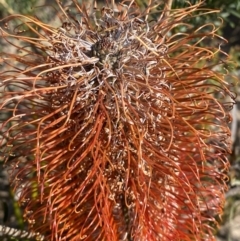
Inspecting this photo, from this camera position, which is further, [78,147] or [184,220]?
[184,220]

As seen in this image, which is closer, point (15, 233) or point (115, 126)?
point (115, 126)

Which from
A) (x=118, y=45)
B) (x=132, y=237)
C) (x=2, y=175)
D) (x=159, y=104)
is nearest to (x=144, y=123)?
(x=159, y=104)

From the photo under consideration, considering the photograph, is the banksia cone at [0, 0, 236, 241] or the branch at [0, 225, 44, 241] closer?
the banksia cone at [0, 0, 236, 241]

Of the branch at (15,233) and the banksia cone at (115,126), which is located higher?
the banksia cone at (115,126)

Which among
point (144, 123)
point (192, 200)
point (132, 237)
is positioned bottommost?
point (132, 237)

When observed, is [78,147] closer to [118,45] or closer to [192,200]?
[118,45]

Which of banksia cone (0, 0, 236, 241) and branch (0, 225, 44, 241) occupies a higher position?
banksia cone (0, 0, 236, 241)

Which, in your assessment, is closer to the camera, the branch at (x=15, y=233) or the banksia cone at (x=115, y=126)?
the banksia cone at (x=115, y=126)

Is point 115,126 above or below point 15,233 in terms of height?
above
